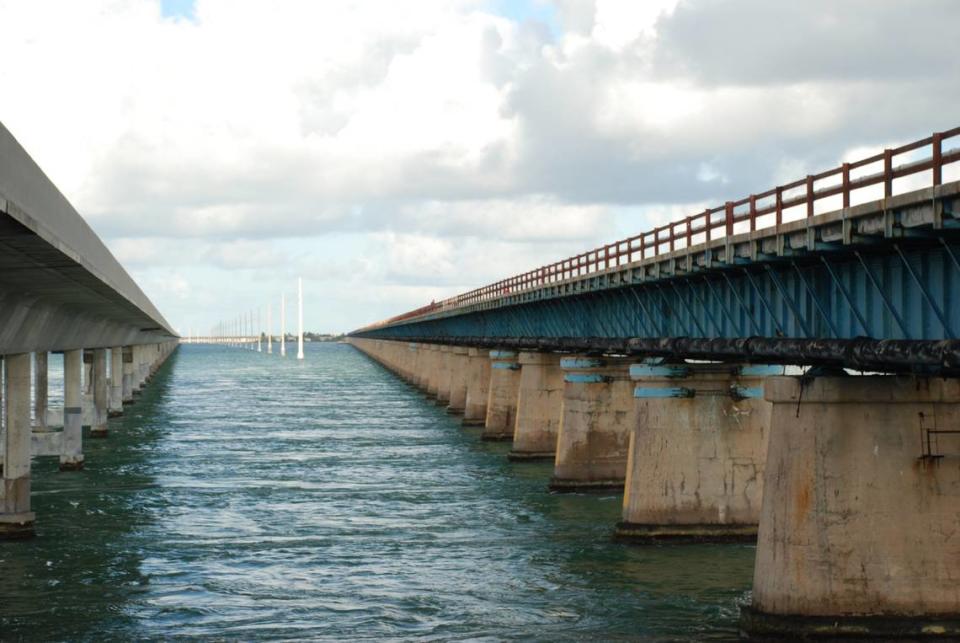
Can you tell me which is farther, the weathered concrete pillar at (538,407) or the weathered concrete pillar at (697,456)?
the weathered concrete pillar at (538,407)

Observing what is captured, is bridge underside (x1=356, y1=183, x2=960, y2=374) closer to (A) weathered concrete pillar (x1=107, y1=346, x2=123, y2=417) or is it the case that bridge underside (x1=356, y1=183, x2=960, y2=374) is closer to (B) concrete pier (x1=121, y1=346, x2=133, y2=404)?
(A) weathered concrete pillar (x1=107, y1=346, x2=123, y2=417)

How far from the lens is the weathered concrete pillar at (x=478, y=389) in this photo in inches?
2786

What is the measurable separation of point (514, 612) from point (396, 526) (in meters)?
10.8

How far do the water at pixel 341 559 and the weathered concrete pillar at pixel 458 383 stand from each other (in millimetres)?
25863

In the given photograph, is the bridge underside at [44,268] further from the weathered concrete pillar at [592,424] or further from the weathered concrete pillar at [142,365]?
the weathered concrete pillar at [142,365]

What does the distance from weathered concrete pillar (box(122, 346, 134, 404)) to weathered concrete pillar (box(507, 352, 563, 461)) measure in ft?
144

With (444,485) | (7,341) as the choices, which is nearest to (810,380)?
Result: (7,341)

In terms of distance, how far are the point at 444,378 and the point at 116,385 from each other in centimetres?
2320

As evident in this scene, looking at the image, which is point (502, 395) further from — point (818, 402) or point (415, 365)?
point (415, 365)

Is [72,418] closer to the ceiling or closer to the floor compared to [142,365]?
closer to the floor

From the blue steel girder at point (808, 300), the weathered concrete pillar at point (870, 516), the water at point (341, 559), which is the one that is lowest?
the water at point (341, 559)

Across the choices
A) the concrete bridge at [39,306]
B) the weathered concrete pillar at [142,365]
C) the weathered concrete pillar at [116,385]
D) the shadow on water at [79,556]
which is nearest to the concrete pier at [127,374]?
the weathered concrete pillar at [116,385]

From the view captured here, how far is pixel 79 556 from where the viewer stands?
30109mm

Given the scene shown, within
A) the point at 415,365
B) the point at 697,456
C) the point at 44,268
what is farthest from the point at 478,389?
the point at 44,268
